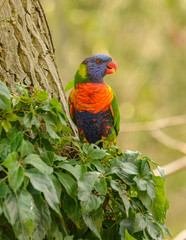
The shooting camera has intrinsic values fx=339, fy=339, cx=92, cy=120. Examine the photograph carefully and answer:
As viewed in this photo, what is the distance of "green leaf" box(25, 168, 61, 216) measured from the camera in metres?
1.03

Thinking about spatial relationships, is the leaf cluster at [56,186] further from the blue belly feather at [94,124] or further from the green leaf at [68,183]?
the blue belly feather at [94,124]

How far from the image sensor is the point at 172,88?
7074 mm

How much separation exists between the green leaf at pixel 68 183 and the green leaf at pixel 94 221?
12 cm

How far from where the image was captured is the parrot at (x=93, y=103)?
2.36 meters

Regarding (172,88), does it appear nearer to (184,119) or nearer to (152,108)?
(152,108)

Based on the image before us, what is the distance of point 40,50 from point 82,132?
74 centimetres

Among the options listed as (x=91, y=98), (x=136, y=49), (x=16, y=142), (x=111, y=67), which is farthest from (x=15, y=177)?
(x=136, y=49)

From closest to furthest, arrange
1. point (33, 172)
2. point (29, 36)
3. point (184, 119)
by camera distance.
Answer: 1. point (33, 172)
2. point (29, 36)
3. point (184, 119)

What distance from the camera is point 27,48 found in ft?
5.82

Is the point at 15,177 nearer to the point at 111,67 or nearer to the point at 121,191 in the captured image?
the point at 121,191

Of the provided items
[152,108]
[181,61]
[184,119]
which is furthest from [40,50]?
[152,108]

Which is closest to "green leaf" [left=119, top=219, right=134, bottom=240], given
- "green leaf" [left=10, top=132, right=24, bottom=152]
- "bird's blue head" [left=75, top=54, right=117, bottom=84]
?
"green leaf" [left=10, top=132, right=24, bottom=152]

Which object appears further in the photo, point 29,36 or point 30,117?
point 29,36

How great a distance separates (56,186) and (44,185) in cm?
13
